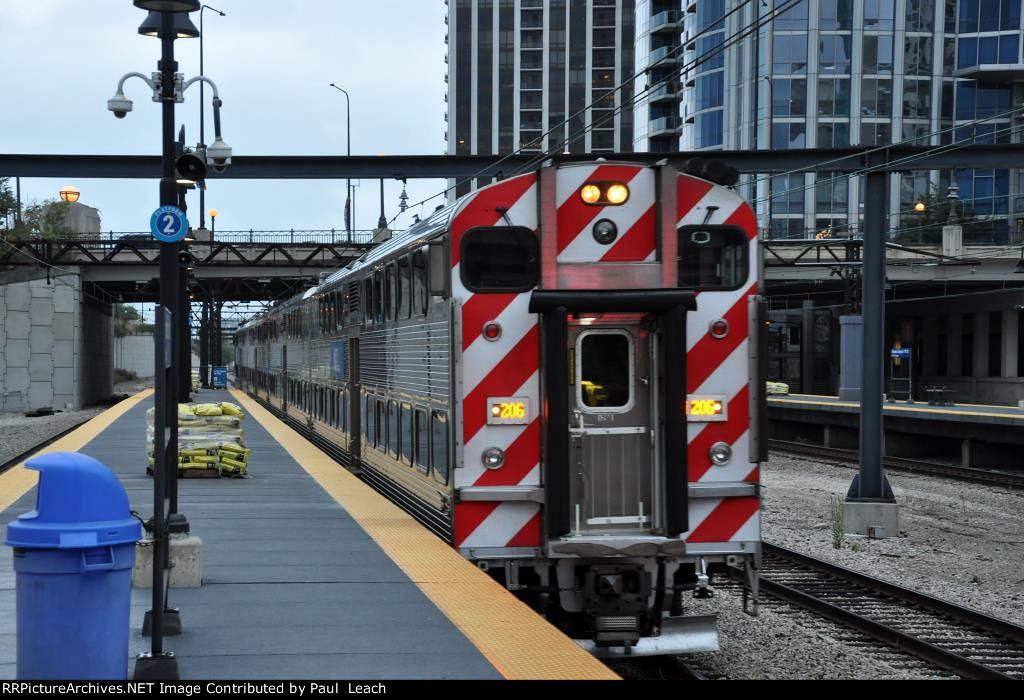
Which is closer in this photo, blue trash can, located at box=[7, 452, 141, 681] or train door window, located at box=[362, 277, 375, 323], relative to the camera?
blue trash can, located at box=[7, 452, 141, 681]

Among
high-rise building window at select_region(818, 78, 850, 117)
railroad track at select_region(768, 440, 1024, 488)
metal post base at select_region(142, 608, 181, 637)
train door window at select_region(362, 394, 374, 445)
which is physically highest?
high-rise building window at select_region(818, 78, 850, 117)

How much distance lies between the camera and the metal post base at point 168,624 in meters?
7.63

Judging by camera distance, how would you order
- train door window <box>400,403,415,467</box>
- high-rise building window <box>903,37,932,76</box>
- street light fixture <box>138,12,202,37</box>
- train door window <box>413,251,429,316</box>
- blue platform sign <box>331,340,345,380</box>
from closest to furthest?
street light fixture <box>138,12,202,37</box> → train door window <box>413,251,429,316</box> → train door window <box>400,403,415,467</box> → blue platform sign <box>331,340,345,380</box> → high-rise building window <box>903,37,932,76</box>

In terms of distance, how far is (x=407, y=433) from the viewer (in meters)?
12.6

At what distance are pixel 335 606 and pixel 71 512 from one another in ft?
9.89

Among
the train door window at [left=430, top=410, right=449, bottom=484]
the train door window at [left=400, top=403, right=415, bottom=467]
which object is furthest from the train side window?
the train door window at [left=400, top=403, right=415, bottom=467]

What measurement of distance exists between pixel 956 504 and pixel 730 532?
13.6 metres

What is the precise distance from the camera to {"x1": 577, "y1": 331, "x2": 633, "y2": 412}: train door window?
9.28m

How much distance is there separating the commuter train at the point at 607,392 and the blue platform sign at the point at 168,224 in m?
2.01

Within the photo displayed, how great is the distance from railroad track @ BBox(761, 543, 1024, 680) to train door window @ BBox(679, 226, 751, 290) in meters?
3.49

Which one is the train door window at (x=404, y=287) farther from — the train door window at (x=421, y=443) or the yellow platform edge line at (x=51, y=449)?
the yellow platform edge line at (x=51, y=449)

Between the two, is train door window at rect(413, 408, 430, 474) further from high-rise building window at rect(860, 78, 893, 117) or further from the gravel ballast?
high-rise building window at rect(860, 78, 893, 117)

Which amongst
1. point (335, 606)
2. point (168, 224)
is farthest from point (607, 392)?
point (168, 224)

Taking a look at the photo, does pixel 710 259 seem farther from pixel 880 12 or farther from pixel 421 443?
pixel 880 12
